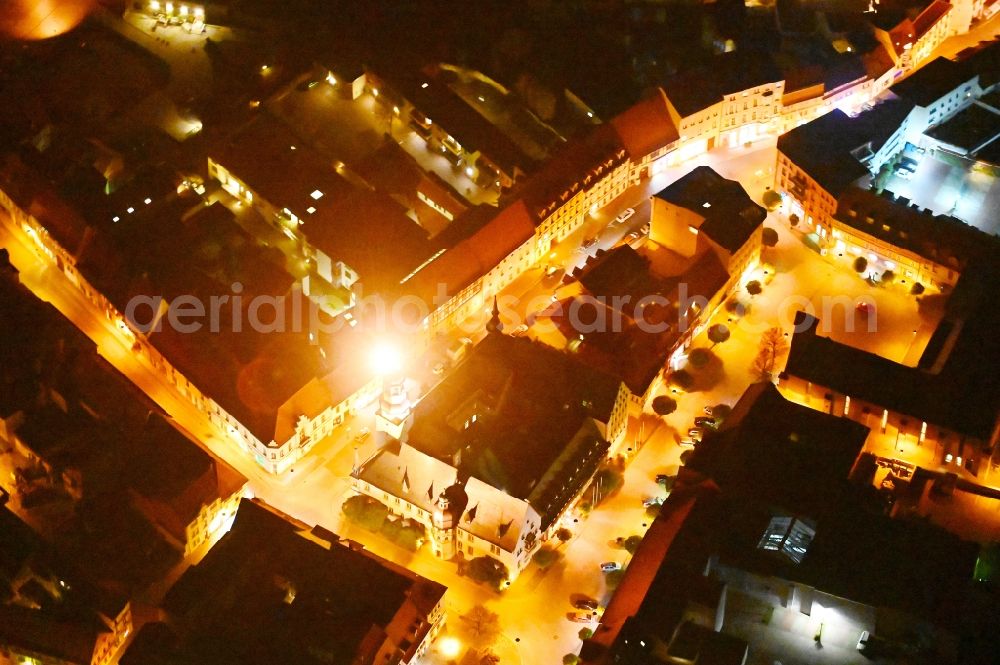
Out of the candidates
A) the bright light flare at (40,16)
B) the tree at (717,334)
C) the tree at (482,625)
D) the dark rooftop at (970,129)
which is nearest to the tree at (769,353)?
the tree at (717,334)

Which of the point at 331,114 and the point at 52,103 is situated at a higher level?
the point at 331,114

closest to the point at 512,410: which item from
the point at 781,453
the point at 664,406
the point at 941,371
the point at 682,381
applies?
the point at 664,406

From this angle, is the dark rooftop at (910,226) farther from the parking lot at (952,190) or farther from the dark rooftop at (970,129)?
the dark rooftop at (970,129)

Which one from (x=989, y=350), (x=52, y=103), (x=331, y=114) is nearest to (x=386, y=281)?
(x=331, y=114)

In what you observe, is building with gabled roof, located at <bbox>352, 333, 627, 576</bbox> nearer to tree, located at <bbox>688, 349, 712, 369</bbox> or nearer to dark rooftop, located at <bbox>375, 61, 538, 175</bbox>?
tree, located at <bbox>688, 349, 712, 369</bbox>

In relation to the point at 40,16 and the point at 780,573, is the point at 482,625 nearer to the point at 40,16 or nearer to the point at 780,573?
the point at 780,573

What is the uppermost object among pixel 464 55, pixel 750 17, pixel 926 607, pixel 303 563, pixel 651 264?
pixel 750 17

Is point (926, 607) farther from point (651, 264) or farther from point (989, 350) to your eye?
point (651, 264)
